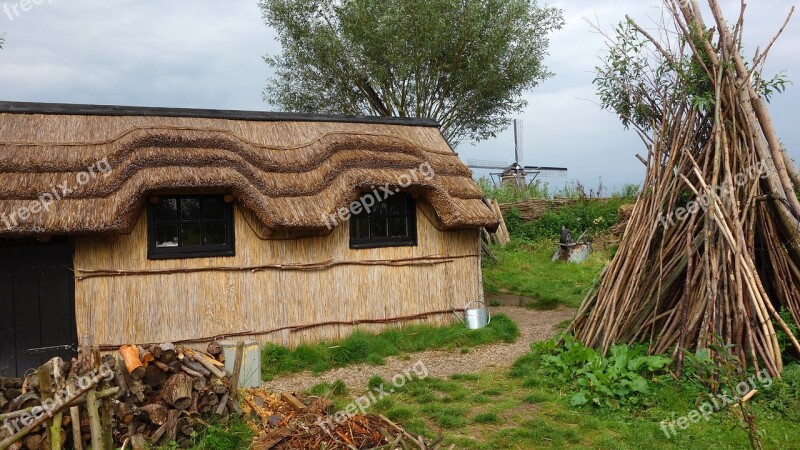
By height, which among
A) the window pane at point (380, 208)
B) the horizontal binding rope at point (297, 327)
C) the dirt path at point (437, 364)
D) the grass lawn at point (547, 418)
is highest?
the window pane at point (380, 208)

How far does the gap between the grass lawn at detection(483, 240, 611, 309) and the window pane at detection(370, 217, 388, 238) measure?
13.5 feet

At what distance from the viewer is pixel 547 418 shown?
595cm

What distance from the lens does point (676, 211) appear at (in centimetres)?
718

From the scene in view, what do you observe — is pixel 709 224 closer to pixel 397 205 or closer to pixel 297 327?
pixel 397 205

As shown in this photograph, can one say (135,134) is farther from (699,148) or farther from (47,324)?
(699,148)

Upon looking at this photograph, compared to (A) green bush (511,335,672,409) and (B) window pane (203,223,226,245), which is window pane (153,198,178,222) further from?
(A) green bush (511,335,672,409)

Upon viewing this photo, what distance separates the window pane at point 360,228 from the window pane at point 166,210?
268 cm

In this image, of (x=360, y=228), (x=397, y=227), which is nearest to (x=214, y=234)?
(x=360, y=228)

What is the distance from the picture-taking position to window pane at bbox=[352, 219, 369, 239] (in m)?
9.40

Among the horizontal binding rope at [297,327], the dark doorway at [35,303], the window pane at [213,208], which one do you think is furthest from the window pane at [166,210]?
the horizontal binding rope at [297,327]

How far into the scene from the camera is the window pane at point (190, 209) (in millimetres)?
8180

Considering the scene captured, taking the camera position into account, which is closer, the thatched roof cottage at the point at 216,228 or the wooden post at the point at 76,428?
the wooden post at the point at 76,428

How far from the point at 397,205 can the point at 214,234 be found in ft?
9.80

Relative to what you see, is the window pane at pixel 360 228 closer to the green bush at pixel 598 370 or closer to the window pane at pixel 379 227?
the window pane at pixel 379 227
